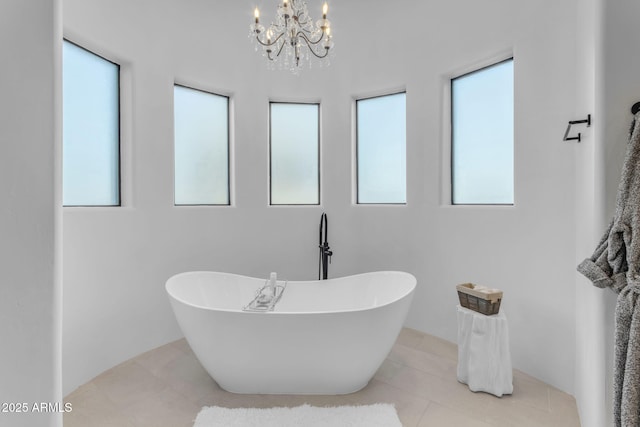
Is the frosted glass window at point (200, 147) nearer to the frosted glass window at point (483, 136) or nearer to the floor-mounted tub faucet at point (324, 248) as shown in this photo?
the floor-mounted tub faucet at point (324, 248)

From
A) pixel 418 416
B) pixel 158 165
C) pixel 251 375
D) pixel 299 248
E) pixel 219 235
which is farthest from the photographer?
pixel 299 248

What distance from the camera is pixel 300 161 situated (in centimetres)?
337

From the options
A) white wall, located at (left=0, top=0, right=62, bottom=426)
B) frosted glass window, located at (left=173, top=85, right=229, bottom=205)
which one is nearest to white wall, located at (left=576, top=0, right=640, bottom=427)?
white wall, located at (left=0, top=0, right=62, bottom=426)

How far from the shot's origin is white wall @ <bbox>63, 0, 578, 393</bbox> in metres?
2.04

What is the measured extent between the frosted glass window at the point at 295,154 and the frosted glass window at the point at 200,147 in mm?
509

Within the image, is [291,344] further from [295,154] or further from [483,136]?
[483,136]

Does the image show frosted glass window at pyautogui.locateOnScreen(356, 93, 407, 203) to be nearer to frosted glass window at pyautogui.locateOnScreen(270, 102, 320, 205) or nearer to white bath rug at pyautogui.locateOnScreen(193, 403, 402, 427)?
frosted glass window at pyautogui.locateOnScreen(270, 102, 320, 205)

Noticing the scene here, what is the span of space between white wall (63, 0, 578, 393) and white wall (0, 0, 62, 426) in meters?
1.48

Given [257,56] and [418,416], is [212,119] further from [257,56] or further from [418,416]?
[418,416]

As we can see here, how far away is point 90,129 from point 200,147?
0.93 metres

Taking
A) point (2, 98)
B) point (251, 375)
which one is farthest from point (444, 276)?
point (2, 98)

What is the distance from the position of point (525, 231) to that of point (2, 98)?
2.66 m

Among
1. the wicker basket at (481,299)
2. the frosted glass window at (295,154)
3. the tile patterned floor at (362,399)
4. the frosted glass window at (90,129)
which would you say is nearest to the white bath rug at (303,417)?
the tile patterned floor at (362,399)

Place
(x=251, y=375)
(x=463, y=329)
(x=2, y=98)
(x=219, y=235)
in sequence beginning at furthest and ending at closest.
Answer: (x=219, y=235) → (x=463, y=329) → (x=251, y=375) → (x=2, y=98)
